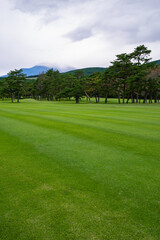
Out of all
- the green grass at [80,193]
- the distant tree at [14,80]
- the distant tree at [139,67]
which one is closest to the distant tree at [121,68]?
the distant tree at [139,67]

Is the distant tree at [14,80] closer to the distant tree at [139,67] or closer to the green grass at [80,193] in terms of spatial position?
the distant tree at [139,67]

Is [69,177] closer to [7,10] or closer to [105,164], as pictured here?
[105,164]

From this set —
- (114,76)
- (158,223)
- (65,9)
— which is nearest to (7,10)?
(65,9)

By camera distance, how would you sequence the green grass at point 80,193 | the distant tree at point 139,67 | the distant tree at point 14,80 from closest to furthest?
1. the green grass at point 80,193
2. the distant tree at point 139,67
3. the distant tree at point 14,80

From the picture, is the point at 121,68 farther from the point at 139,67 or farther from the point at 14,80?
the point at 14,80

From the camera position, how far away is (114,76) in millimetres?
52156

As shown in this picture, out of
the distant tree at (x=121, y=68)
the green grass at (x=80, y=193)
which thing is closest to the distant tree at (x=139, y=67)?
the distant tree at (x=121, y=68)

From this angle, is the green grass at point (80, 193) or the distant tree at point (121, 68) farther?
the distant tree at point (121, 68)

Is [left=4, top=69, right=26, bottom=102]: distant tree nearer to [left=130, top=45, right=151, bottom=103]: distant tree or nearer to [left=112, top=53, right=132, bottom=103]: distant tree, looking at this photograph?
[left=112, top=53, right=132, bottom=103]: distant tree

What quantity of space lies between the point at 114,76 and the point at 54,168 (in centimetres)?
5185

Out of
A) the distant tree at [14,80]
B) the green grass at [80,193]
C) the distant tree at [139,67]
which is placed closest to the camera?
the green grass at [80,193]

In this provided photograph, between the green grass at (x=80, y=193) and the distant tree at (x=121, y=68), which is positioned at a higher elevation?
the distant tree at (x=121, y=68)

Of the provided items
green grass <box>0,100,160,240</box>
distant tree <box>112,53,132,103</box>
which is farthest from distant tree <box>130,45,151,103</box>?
green grass <box>0,100,160,240</box>

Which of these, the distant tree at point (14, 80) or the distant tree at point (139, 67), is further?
the distant tree at point (14, 80)
